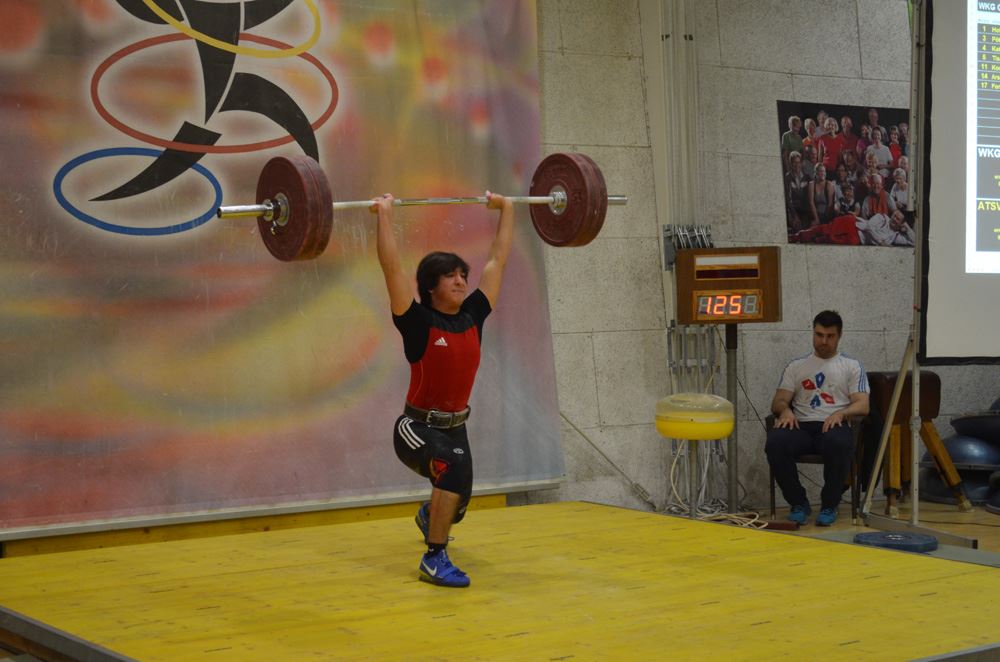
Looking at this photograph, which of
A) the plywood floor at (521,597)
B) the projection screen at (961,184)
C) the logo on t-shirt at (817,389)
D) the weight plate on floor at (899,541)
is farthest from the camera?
the logo on t-shirt at (817,389)

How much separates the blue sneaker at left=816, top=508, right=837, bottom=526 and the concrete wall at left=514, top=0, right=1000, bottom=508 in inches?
23.7

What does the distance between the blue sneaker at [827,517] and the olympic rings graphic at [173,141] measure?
10.3 feet

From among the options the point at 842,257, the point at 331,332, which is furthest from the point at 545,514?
the point at 842,257

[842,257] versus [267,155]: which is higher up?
[267,155]

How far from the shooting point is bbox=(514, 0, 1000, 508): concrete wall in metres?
6.16

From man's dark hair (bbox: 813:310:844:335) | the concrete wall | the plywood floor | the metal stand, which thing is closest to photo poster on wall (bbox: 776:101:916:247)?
the concrete wall

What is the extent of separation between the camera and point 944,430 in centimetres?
725

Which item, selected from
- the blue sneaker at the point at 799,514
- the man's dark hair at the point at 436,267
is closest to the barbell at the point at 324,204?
the man's dark hair at the point at 436,267

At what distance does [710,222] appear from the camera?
21.8ft

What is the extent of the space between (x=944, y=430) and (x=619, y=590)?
424 cm

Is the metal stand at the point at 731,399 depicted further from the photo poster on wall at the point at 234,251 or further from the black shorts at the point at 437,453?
the black shorts at the point at 437,453

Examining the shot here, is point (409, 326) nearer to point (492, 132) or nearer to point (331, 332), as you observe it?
point (331, 332)

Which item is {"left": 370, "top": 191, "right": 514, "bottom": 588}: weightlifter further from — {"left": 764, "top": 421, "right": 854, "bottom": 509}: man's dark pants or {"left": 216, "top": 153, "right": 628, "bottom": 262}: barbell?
{"left": 764, "top": 421, "right": 854, "bottom": 509}: man's dark pants

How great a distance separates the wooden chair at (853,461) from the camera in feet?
19.8
